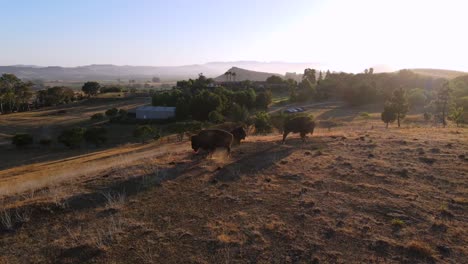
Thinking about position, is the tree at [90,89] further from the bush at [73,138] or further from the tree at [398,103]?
the tree at [398,103]

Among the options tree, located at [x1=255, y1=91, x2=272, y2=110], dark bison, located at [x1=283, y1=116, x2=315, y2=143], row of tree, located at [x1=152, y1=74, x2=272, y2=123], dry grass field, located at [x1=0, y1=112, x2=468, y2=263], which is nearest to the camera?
dry grass field, located at [x1=0, y1=112, x2=468, y2=263]

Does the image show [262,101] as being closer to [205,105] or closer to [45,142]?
[205,105]

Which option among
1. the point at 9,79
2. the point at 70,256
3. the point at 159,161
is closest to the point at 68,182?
the point at 159,161

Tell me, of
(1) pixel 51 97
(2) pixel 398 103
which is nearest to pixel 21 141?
(2) pixel 398 103

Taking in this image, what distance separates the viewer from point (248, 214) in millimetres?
10562

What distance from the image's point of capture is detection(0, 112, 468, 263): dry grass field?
27.6 ft

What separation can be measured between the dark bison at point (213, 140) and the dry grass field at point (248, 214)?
1315 mm

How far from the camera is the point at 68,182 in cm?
1418

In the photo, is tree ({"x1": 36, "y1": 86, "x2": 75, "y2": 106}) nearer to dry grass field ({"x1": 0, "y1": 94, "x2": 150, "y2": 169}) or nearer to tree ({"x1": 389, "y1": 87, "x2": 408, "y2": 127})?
dry grass field ({"x1": 0, "y1": 94, "x2": 150, "y2": 169})

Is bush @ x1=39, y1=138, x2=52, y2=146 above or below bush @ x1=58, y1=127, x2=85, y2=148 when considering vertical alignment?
below

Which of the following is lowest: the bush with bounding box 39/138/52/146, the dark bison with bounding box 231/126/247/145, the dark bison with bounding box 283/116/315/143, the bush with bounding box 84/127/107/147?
the bush with bounding box 39/138/52/146

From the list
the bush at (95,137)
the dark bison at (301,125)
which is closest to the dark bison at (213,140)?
the dark bison at (301,125)

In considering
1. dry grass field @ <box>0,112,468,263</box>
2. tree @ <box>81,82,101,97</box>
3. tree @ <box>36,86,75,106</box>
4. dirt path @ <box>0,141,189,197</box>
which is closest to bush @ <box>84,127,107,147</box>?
dirt path @ <box>0,141,189,197</box>

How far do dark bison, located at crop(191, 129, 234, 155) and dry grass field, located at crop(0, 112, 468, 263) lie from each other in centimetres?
132
